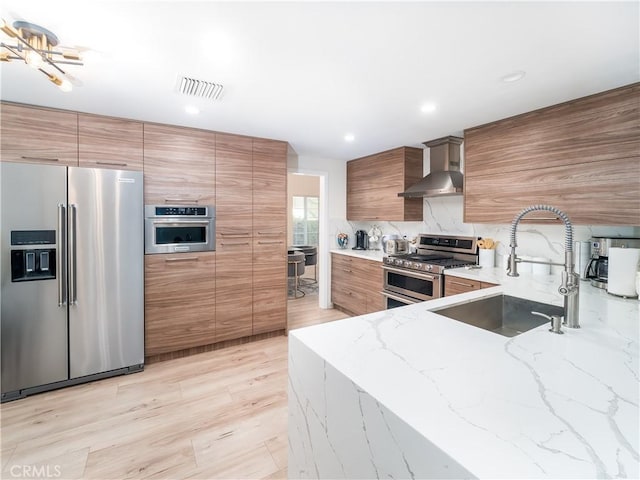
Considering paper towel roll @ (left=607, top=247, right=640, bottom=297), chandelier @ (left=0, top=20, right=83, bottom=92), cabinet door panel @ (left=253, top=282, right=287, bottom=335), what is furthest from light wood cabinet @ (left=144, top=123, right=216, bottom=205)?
paper towel roll @ (left=607, top=247, right=640, bottom=297)

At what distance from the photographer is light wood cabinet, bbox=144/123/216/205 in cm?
286

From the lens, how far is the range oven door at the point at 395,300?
3300 millimetres

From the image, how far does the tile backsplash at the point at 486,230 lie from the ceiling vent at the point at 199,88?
2768 millimetres

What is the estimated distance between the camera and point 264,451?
1821mm

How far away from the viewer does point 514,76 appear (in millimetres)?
1924

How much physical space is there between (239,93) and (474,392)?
2.26 m

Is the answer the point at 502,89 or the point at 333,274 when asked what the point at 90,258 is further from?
the point at 502,89

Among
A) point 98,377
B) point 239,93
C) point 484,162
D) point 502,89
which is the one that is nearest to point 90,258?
point 98,377

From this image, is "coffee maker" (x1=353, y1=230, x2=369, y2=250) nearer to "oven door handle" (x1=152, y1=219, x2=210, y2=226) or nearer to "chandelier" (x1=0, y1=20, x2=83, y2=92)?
"oven door handle" (x1=152, y1=219, x2=210, y2=226)

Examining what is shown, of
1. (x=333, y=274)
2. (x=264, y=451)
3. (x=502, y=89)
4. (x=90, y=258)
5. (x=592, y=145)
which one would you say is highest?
(x=502, y=89)

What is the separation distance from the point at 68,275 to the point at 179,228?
0.93 m

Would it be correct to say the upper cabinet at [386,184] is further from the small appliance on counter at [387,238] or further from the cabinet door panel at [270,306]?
the cabinet door panel at [270,306]

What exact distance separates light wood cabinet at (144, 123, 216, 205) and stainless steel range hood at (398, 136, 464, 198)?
2.26 m

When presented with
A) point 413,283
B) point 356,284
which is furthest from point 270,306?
point 413,283
